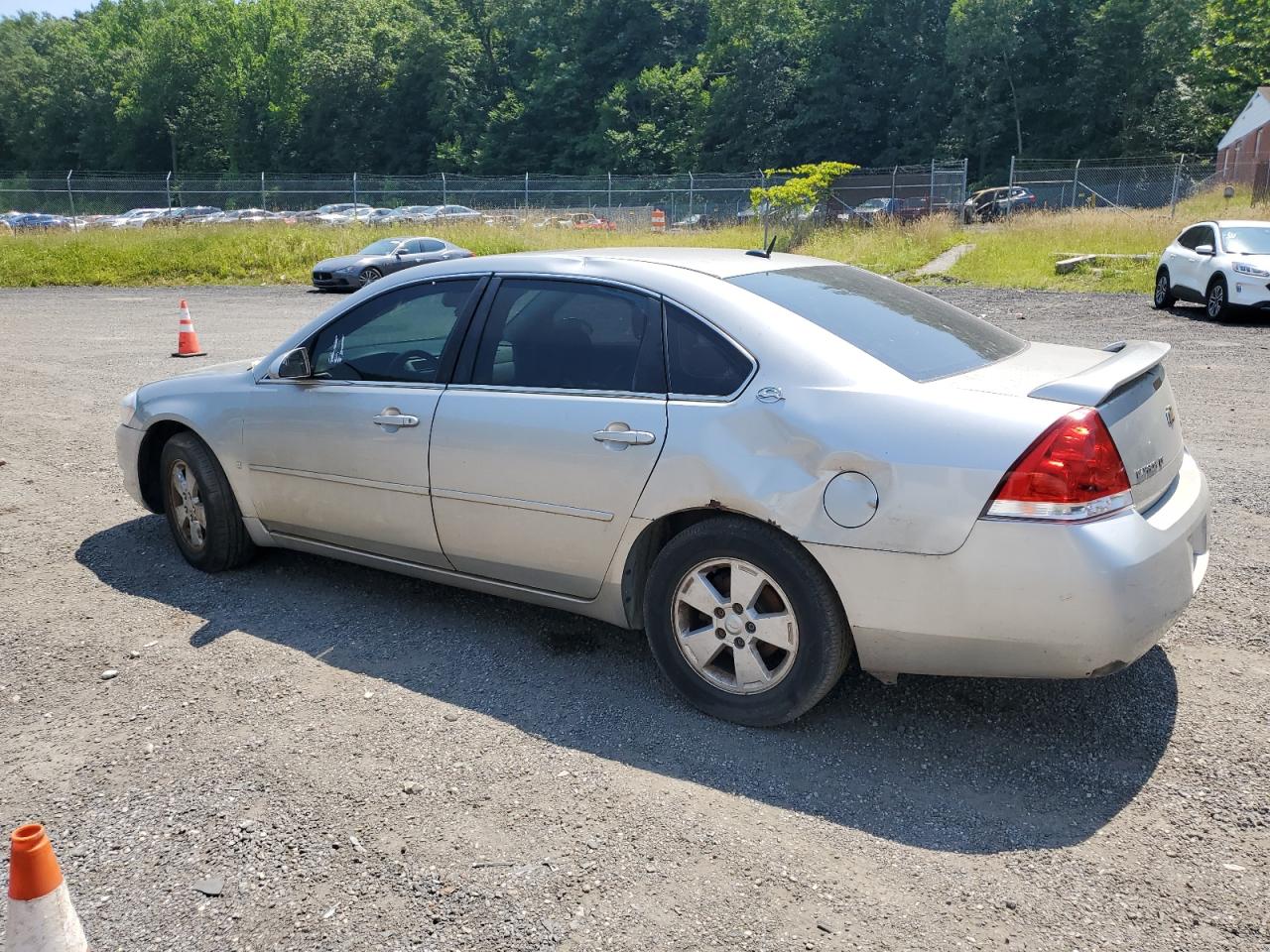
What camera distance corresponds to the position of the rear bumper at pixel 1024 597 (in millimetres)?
3115

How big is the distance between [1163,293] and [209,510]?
16.0m

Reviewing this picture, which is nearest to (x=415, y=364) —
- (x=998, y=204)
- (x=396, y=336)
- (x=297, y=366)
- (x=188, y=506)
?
(x=396, y=336)

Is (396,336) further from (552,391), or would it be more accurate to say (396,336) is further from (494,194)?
(494,194)

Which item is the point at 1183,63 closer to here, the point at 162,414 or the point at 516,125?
the point at 516,125

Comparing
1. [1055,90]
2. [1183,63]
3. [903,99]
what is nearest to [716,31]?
[903,99]

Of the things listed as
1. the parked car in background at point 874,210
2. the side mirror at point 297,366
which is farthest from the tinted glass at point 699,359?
the parked car in background at point 874,210

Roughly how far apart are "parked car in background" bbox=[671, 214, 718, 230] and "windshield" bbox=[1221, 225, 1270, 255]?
73.3 ft

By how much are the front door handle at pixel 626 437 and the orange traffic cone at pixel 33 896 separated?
6.92 ft

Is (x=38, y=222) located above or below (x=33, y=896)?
above

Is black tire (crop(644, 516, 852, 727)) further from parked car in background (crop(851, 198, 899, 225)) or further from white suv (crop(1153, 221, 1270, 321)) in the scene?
parked car in background (crop(851, 198, 899, 225))

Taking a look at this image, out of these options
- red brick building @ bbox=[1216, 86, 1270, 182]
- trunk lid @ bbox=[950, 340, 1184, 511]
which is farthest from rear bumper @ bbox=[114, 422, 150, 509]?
red brick building @ bbox=[1216, 86, 1270, 182]

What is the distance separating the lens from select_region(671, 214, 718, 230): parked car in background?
Result: 120ft

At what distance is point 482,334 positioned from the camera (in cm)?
435

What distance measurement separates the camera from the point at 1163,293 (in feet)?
55.2
